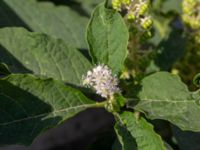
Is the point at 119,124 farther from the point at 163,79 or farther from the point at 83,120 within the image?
the point at 83,120

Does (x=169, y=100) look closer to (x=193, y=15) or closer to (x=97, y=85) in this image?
(x=97, y=85)

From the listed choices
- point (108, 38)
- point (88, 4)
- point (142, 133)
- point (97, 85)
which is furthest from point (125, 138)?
point (88, 4)

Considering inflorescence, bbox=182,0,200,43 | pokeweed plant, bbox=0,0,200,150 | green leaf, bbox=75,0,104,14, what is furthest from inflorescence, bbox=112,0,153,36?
green leaf, bbox=75,0,104,14

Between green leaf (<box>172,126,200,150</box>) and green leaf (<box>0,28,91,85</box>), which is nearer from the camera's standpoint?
green leaf (<box>0,28,91,85</box>)

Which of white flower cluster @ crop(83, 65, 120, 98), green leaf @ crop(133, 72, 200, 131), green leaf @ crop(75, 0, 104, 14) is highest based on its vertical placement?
green leaf @ crop(75, 0, 104, 14)

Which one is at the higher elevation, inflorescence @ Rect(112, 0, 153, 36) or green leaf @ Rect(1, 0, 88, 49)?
inflorescence @ Rect(112, 0, 153, 36)

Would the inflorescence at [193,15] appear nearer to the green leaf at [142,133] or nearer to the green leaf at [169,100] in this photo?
the green leaf at [169,100]

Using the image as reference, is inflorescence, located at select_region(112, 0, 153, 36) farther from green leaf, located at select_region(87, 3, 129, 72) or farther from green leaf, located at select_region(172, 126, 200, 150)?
green leaf, located at select_region(172, 126, 200, 150)

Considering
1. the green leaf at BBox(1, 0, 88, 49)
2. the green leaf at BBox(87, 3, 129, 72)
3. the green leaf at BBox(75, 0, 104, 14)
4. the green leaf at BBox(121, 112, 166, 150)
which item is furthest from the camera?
the green leaf at BBox(75, 0, 104, 14)

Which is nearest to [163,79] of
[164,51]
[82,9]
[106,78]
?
[106,78]
